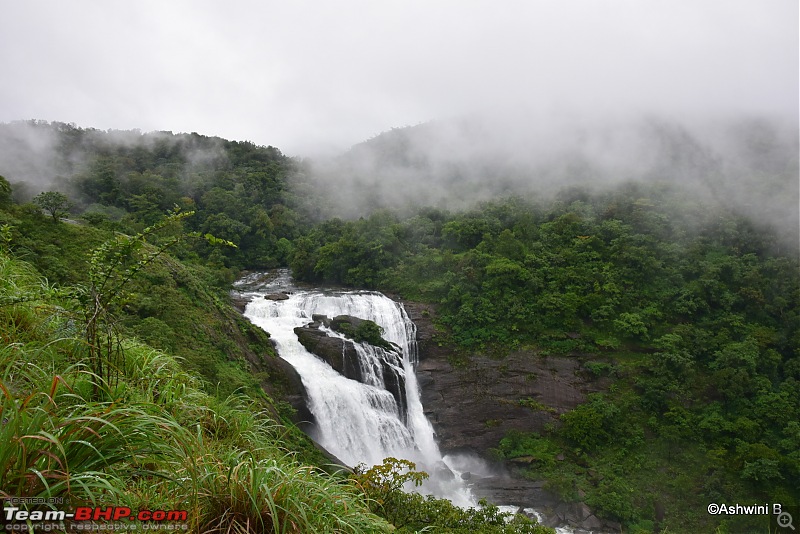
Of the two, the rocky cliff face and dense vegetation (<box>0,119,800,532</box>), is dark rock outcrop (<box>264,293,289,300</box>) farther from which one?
the rocky cliff face

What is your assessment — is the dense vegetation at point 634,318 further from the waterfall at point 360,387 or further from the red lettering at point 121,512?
the red lettering at point 121,512

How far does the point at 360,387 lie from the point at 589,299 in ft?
44.8

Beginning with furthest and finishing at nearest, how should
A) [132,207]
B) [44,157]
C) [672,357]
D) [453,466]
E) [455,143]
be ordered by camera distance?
[455,143] → [44,157] → [132,207] → [672,357] → [453,466]

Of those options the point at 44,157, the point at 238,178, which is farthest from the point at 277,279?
the point at 44,157

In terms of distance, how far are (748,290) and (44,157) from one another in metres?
53.2

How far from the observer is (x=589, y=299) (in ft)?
74.8

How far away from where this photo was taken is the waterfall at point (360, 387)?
15.2 m

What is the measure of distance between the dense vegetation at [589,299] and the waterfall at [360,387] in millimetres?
2179

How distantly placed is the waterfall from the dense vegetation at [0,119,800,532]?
2179 millimetres

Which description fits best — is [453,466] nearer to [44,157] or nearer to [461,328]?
[461,328]

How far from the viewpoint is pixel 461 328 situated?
22391 mm

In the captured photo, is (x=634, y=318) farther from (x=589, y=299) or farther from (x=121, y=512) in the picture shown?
(x=121, y=512)

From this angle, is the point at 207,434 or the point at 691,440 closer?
the point at 207,434

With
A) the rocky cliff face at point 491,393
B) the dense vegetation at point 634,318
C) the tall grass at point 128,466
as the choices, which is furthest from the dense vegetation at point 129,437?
the dense vegetation at point 634,318
